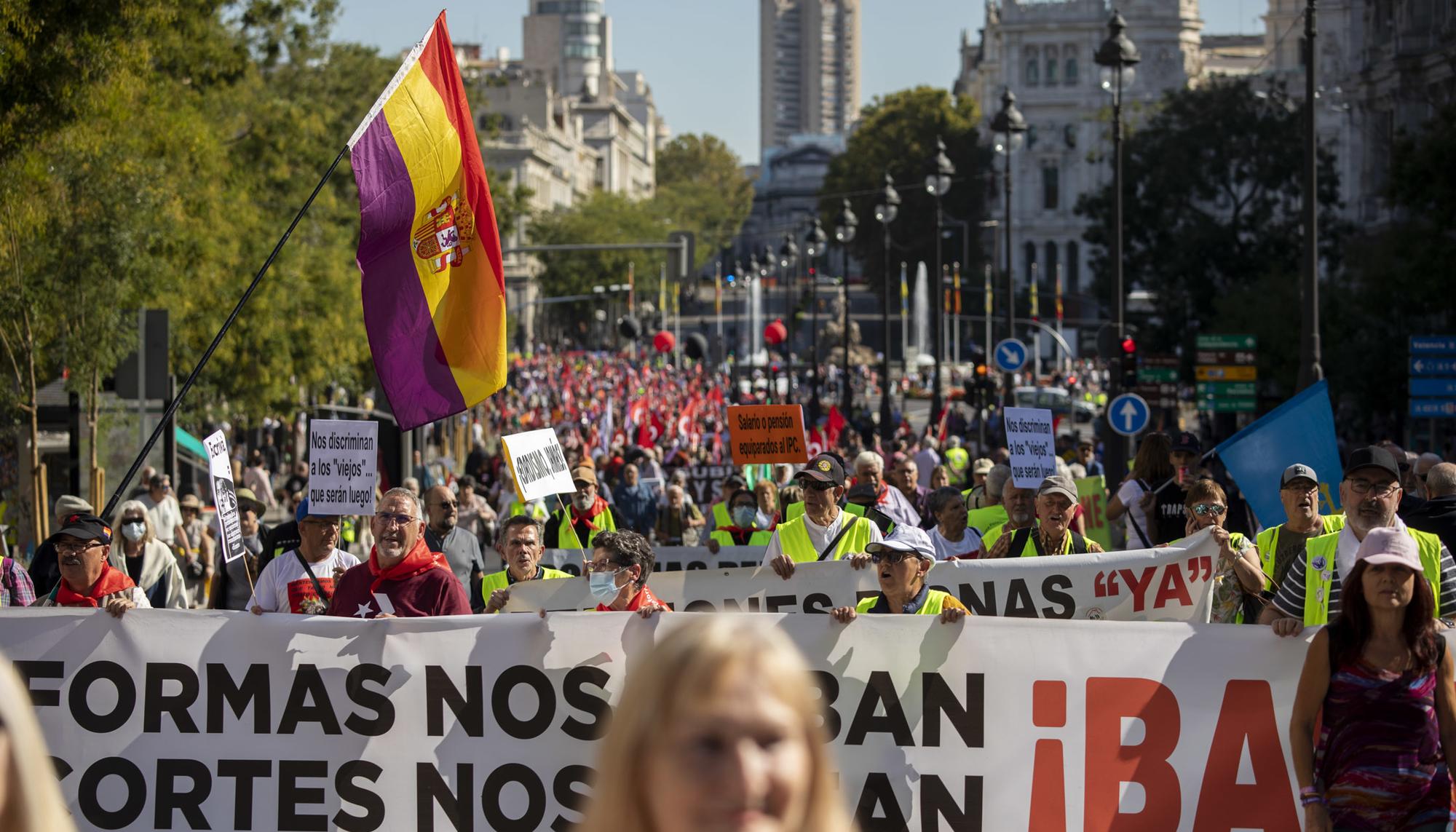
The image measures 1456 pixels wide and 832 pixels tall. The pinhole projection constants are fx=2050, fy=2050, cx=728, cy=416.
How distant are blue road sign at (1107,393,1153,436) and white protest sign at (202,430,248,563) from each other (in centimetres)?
1444

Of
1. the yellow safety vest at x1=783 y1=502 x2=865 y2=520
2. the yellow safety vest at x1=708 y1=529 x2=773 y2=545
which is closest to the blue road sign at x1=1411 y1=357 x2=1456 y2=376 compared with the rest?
the yellow safety vest at x1=708 y1=529 x2=773 y2=545

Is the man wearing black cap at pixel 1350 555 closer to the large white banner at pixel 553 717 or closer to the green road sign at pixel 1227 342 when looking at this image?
the large white banner at pixel 553 717

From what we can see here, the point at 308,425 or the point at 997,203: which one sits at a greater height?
the point at 997,203

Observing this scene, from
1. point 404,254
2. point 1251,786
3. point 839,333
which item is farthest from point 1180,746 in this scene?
point 839,333

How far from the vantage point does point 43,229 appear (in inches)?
766

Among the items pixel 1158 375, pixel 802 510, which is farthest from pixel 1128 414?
pixel 1158 375

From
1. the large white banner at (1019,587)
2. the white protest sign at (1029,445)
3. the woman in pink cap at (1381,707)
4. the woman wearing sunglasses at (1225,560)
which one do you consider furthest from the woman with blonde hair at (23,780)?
the white protest sign at (1029,445)

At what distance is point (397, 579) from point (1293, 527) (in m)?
3.36

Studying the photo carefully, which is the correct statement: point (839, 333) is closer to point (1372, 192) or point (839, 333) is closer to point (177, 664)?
point (1372, 192)

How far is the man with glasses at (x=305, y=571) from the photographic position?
805 cm

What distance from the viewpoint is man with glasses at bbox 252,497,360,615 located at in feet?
26.4

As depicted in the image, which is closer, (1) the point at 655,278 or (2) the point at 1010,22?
(1) the point at 655,278

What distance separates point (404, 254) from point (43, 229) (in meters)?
11.7

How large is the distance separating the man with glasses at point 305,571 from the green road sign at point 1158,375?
27.5m
